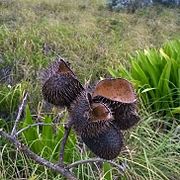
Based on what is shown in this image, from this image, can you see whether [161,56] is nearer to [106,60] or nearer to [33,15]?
[106,60]

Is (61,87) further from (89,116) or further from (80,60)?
(80,60)

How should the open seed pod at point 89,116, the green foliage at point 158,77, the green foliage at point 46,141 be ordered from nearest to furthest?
the open seed pod at point 89,116 < the green foliage at point 46,141 < the green foliage at point 158,77

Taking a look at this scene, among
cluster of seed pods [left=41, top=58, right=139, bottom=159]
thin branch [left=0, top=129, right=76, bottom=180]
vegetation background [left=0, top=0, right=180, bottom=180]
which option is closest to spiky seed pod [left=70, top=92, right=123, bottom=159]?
cluster of seed pods [left=41, top=58, right=139, bottom=159]

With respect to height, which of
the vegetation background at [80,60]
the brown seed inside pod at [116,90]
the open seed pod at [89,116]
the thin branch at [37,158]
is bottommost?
the vegetation background at [80,60]

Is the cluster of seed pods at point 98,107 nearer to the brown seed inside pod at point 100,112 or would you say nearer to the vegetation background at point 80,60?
the brown seed inside pod at point 100,112

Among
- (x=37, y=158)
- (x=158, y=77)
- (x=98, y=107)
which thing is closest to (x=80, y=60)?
(x=158, y=77)

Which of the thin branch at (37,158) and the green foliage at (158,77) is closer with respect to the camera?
the thin branch at (37,158)

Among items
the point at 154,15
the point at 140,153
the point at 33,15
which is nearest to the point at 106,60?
the point at 140,153

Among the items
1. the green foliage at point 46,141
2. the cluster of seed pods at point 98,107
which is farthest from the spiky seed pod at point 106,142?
the green foliage at point 46,141
